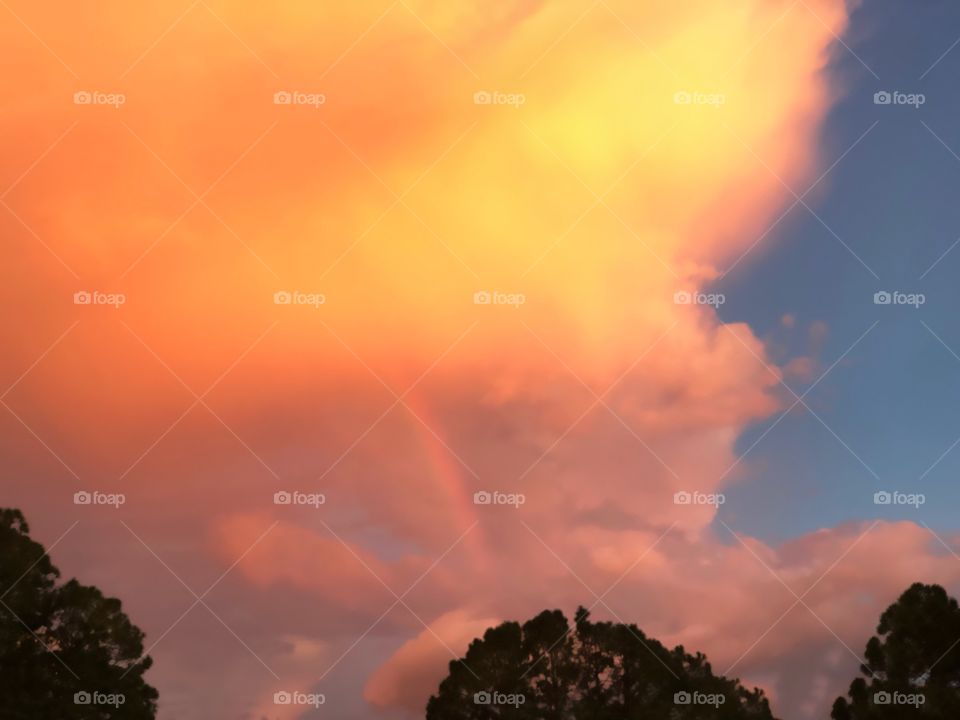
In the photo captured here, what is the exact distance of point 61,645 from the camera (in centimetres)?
5578

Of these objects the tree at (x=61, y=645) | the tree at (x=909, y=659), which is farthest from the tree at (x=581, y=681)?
the tree at (x=61, y=645)

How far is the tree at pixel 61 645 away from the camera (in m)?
53.8

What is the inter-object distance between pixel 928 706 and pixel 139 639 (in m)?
35.9

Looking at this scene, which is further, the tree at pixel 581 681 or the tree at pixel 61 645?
the tree at pixel 581 681

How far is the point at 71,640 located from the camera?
184 ft

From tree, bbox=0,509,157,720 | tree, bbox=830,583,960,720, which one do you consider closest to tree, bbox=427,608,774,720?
tree, bbox=830,583,960,720

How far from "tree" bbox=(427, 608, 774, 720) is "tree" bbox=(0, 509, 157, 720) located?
54.0 feet

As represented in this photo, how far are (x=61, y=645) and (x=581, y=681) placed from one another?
26011mm

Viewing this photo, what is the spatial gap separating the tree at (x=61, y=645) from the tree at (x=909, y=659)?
3310cm

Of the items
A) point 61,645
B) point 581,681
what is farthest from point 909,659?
point 61,645

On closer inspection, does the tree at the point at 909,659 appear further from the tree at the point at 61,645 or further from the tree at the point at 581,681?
the tree at the point at 61,645

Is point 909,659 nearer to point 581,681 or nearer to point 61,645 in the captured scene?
point 581,681

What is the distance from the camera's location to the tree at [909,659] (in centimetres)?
5297

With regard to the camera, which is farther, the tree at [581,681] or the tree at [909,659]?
the tree at [581,681]
